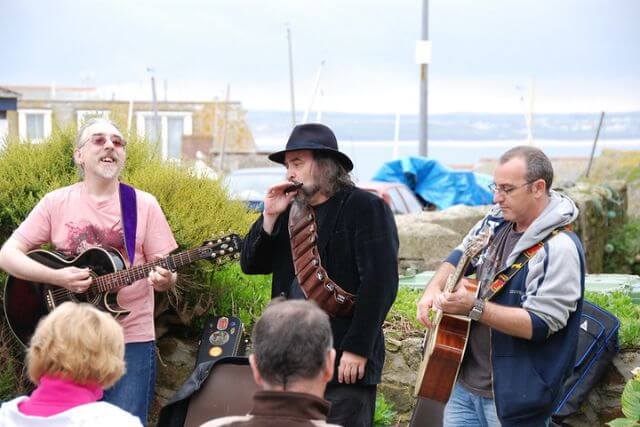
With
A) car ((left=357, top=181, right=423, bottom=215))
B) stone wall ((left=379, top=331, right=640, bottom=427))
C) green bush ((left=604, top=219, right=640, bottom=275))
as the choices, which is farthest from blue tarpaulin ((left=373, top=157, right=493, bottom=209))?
stone wall ((left=379, top=331, right=640, bottom=427))

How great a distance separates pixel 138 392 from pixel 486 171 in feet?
91.2

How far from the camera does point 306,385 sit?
2619 millimetres

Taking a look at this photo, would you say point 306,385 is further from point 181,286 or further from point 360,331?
point 181,286

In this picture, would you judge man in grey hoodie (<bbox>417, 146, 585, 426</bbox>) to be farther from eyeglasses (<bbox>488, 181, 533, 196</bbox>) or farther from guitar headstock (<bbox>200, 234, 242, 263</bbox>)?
guitar headstock (<bbox>200, 234, 242, 263</bbox>)

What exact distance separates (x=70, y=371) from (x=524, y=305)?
192cm

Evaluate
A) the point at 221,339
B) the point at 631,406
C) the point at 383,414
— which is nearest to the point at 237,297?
the point at 221,339

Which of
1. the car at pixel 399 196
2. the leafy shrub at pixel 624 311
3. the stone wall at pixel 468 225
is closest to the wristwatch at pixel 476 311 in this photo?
the leafy shrub at pixel 624 311

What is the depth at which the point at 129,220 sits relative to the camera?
4496 mm

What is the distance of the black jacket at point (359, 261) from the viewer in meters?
3.93

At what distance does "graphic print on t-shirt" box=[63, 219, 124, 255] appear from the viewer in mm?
4484

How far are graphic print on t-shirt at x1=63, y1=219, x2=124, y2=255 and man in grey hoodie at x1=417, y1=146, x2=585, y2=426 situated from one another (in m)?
1.59

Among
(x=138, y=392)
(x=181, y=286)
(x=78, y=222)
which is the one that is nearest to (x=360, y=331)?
(x=138, y=392)

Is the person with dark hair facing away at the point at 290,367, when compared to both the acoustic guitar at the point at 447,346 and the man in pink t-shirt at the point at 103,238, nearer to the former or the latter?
the acoustic guitar at the point at 447,346

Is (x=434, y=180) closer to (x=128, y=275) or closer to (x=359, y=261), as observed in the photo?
(x=128, y=275)
